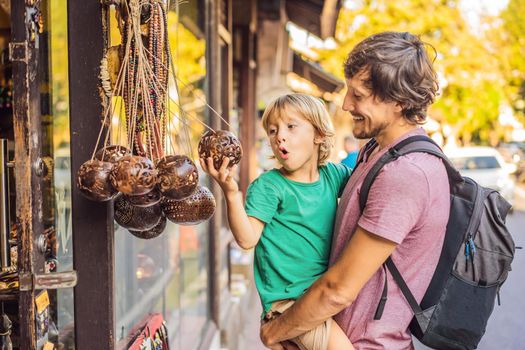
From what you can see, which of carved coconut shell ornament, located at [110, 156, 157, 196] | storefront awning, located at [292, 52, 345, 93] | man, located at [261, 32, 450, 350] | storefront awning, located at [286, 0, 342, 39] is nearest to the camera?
carved coconut shell ornament, located at [110, 156, 157, 196]

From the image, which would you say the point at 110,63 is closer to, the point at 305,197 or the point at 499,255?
the point at 305,197

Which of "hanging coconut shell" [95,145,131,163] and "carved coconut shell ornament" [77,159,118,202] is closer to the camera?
"carved coconut shell ornament" [77,159,118,202]

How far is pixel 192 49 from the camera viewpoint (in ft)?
18.2

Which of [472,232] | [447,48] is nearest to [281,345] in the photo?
[472,232]

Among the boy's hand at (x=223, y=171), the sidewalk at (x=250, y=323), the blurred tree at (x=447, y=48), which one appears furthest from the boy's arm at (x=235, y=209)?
the blurred tree at (x=447, y=48)

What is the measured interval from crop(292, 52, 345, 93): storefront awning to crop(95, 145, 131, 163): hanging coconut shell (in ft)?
29.0

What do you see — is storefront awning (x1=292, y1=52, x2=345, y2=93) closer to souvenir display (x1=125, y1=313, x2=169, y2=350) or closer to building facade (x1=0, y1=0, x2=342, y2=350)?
building facade (x1=0, y1=0, x2=342, y2=350)

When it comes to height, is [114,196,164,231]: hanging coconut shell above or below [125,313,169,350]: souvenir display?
above

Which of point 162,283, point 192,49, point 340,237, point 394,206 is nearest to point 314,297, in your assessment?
point 340,237

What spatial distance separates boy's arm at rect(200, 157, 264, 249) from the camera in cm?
168

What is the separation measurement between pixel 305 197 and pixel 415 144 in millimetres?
533

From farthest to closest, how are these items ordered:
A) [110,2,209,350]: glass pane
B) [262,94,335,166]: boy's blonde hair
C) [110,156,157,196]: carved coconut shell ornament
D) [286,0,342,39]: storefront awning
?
[286,0,342,39]: storefront awning < [110,2,209,350]: glass pane < [262,94,335,166]: boy's blonde hair < [110,156,157,196]: carved coconut shell ornament

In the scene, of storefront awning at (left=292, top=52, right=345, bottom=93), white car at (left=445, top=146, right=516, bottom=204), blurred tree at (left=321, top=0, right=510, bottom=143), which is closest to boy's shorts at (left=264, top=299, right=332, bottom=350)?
storefront awning at (left=292, top=52, right=345, bottom=93)

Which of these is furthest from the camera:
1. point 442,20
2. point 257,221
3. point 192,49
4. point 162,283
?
point 442,20
